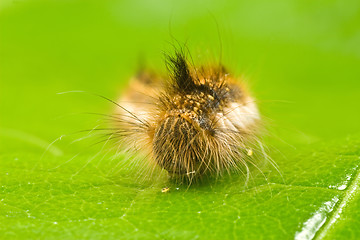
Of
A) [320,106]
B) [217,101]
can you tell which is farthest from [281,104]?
[217,101]

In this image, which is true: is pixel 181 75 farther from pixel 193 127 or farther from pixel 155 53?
pixel 155 53

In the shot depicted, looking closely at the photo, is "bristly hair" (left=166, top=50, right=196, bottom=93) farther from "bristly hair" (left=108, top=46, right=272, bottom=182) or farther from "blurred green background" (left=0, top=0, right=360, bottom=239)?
"blurred green background" (left=0, top=0, right=360, bottom=239)

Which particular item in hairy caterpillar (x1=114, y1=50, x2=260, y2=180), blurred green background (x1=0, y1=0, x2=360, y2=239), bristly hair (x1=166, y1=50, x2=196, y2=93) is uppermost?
blurred green background (x1=0, y1=0, x2=360, y2=239)

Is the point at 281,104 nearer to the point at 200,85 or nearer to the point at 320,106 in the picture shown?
the point at 320,106

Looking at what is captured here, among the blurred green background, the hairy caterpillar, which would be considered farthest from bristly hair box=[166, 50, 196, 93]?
the blurred green background

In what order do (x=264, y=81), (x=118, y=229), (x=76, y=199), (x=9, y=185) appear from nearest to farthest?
(x=118, y=229), (x=76, y=199), (x=9, y=185), (x=264, y=81)

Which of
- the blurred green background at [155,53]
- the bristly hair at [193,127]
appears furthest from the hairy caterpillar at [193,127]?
the blurred green background at [155,53]

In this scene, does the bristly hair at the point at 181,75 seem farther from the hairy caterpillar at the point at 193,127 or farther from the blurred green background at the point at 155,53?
the blurred green background at the point at 155,53

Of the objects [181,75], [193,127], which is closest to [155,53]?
[181,75]
